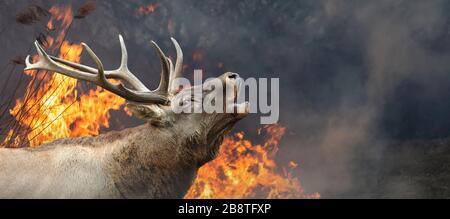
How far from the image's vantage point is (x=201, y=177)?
10.3 meters

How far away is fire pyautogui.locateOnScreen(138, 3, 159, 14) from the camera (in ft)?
40.5

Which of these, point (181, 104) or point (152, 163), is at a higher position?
point (181, 104)

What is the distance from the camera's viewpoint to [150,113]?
3562 mm

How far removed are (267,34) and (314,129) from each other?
300 cm

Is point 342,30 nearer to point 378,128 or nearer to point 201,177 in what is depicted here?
point 378,128

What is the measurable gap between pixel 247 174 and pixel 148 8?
18.1ft

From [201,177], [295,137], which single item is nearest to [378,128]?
[295,137]

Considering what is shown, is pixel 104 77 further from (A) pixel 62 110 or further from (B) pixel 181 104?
(A) pixel 62 110

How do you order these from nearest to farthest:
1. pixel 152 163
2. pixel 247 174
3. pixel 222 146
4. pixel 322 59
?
pixel 152 163
pixel 222 146
pixel 247 174
pixel 322 59

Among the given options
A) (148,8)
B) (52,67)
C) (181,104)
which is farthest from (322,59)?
(52,67)

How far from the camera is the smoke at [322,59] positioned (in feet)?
37.2

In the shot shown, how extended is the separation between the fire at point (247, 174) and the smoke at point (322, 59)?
14.8 inches

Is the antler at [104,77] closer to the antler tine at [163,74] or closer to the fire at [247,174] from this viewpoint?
the antler tine at [163,74]

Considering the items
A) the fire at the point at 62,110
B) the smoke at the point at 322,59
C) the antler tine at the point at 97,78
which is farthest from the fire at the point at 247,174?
the antler tine at the point at 97,78
